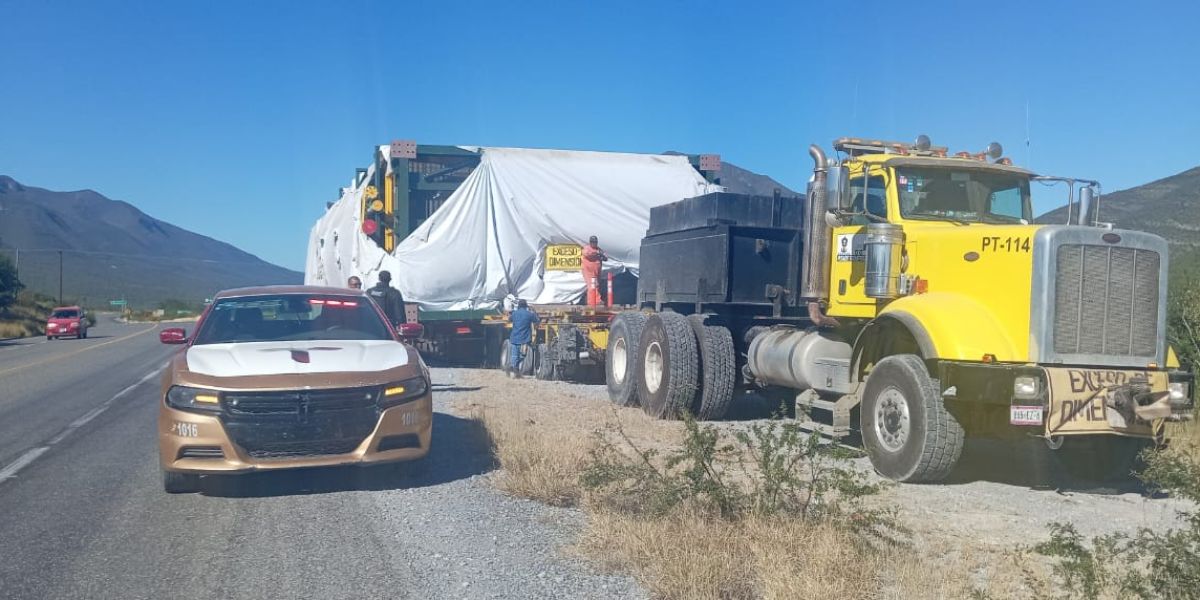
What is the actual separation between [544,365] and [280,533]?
1066 cm

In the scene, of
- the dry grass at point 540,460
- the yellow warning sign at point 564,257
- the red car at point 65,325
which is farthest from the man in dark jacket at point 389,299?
the red car at point 65,325

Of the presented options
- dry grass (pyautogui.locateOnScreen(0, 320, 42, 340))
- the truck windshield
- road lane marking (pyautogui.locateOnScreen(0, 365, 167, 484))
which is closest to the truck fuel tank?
the truck windshield

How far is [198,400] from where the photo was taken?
6.92m

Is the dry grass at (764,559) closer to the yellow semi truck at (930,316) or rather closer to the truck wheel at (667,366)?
the yellow semi truck at (930,316)

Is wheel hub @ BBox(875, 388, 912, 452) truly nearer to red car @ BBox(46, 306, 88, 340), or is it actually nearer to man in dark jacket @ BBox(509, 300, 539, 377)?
man in dark jacket @ BBox(509, 300, 539, 377)

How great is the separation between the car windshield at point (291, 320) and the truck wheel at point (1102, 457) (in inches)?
237

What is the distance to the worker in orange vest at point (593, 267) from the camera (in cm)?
1644

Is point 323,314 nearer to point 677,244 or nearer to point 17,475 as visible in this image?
point 17,475

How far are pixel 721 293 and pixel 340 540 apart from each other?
21.3 ft

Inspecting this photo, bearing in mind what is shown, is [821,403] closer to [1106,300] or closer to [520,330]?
[1106,300]

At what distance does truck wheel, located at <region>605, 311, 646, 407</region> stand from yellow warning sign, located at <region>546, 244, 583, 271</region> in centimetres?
311

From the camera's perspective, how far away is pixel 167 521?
6.62 metres

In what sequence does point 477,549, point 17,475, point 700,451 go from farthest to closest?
point 17,475
point 700,451
point 477,549

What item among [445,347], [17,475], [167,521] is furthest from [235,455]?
[445,347]
